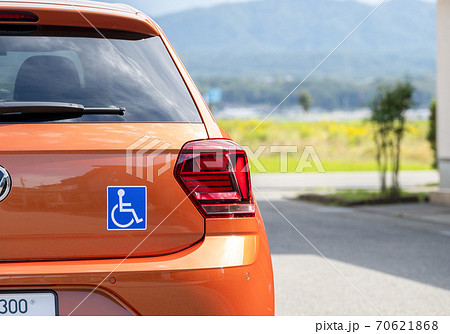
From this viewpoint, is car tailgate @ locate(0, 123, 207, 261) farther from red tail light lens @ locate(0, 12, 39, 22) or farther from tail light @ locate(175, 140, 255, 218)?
red tail light lens @ locate(0, 12, 39, 22)

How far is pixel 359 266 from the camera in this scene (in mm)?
6273

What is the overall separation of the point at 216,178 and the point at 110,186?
404 mm

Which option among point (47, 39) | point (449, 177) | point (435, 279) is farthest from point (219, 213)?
point (449, 177)

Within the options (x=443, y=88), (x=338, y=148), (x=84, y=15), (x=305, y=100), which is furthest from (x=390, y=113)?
(x=305, y=100)

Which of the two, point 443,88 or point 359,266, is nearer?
point 359,266

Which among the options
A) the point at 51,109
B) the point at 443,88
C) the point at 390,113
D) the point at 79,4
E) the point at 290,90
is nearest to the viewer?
the point at 51,109

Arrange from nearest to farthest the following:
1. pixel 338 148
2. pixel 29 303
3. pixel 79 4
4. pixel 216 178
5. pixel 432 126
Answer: pixel 29 303, pixel 216 178, pixel 79 4, pixel 432 126, pixel 338 148

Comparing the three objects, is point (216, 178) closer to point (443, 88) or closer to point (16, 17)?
point (16, 17)

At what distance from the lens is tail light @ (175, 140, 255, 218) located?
2.33 metres

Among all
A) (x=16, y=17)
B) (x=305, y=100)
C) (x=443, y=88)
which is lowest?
(x=16, y=17)

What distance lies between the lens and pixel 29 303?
2.14 m

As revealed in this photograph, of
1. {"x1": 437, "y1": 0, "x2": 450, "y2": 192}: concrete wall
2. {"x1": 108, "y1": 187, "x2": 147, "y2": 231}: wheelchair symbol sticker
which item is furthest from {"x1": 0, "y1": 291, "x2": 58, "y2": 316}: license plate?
{"x1": 437, "y1": 0, "x2": 450, "y2": 192}: concrete wall

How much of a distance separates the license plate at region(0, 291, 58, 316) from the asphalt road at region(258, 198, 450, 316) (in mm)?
2584

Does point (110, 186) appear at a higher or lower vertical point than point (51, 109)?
lower
